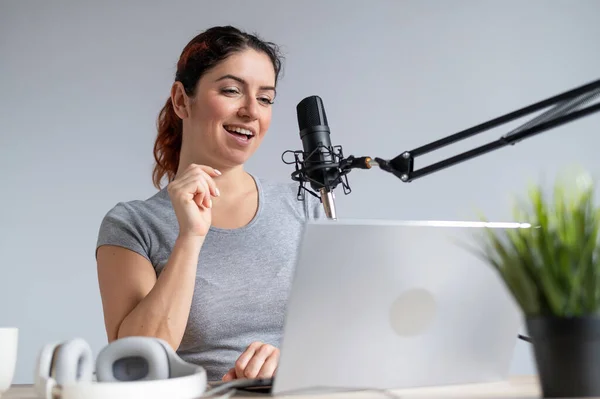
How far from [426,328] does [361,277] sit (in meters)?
0.12

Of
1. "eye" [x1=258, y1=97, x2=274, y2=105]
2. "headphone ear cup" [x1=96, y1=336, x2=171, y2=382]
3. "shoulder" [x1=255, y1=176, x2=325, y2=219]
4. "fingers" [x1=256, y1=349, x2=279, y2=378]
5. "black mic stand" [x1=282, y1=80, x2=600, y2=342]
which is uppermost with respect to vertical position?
"eye" [x1=258, y1=97, x2=274, y2=105]

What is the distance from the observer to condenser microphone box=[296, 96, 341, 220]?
3.60 ft

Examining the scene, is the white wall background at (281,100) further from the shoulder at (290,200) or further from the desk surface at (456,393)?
the desk surface at (456,393)

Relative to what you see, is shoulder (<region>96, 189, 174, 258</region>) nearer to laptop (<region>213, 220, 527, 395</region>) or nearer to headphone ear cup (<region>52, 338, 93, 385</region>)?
headphone ear cup (<region>52, 338, 93, 385</region>)

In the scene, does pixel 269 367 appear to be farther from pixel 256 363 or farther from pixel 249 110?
pixel 249 110

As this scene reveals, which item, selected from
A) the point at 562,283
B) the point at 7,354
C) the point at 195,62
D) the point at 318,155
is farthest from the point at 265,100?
the point at 562,283

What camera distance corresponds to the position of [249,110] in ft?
5.80

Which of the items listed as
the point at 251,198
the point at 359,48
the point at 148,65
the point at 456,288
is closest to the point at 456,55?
the point at 359,48

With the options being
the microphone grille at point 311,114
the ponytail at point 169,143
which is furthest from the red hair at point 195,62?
the microphone grille at point 311,114

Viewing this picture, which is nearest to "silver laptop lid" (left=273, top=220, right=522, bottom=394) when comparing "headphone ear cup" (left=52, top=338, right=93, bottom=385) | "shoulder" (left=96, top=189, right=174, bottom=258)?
"headphone ear cup" (left=52, top=338, right=93, bottom=385)

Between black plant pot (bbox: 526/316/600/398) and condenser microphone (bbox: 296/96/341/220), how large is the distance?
433 millimetres

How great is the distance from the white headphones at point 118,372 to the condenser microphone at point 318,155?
0.35m

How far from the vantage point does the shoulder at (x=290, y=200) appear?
1.93 meters

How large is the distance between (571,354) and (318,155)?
1.77 ft
